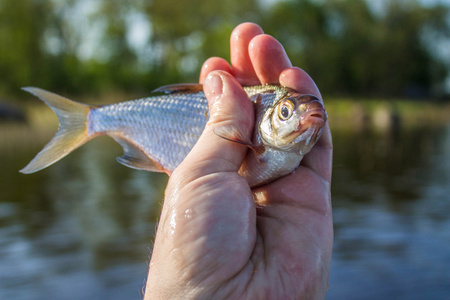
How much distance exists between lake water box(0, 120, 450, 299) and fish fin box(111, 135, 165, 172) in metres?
3.25

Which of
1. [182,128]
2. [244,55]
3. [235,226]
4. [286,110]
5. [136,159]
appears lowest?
[235,226]

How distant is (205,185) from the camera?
285cm

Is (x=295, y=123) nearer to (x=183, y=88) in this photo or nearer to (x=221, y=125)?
(x=221, y=125)

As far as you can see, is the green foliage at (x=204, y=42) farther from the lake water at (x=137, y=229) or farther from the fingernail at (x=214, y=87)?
the fingernail at (x=214, y=87)

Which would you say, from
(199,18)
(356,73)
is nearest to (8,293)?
(199,18)

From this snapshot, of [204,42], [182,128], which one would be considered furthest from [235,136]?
[204,42]

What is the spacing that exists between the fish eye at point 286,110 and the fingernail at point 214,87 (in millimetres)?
474

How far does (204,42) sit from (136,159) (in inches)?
1905

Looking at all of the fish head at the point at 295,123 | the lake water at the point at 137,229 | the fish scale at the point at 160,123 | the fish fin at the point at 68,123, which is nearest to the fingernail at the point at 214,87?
the fish scale at the point at 160,123

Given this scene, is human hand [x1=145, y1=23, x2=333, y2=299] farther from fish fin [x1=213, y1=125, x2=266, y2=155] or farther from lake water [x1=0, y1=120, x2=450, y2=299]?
lake water [x1=0, y1=120, x2=450, y2=299]

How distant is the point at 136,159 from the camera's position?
3.79m

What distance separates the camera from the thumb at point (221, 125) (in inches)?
117

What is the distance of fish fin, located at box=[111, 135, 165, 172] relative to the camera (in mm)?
3711

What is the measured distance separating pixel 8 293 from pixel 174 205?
28.3 feet
